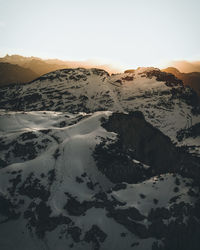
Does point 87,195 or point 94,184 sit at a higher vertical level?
point 94,184

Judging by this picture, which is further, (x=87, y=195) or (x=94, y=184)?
(x=94, y=184)

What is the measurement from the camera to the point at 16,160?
59.8 meters

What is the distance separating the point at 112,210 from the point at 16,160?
954 inches

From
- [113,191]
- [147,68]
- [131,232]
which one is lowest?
[131,232]

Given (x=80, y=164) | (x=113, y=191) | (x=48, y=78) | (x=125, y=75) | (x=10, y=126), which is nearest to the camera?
(x=113, y=191)

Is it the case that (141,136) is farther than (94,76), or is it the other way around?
(94,76)

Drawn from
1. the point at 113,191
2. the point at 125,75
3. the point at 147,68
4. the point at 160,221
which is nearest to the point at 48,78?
the point at 125,75

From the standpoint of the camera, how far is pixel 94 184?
55.3 metres

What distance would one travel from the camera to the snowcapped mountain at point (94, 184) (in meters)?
46.0

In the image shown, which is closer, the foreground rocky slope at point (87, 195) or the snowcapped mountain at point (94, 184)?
the foreground rocky slope at point (87, 195)

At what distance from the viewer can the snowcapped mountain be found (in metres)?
46.0

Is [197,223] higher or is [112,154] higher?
[112,154]

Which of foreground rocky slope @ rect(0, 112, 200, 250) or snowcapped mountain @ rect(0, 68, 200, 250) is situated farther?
snowcapped mountain @ rect(0, 68, 200, 250)

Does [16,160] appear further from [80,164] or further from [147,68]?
[147,68]
